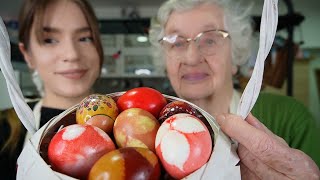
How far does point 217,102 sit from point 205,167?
0.66 m

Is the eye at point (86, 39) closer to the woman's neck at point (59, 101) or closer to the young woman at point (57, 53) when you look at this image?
the young woman at point (57, 53)

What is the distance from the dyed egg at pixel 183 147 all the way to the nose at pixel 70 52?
0.53 m

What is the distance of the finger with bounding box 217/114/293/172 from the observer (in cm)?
42

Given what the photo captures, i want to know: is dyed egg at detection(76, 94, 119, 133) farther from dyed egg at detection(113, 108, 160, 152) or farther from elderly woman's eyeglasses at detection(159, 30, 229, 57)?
elderly woman's eyeglasses at detection(159, 30, 229, 57)

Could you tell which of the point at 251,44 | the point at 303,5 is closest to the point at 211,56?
the point at 251,44

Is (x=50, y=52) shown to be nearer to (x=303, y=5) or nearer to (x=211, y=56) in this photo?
(x=211, y=56)

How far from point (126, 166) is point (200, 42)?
628mm

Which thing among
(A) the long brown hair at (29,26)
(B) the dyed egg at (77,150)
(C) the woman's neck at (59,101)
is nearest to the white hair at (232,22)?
(A) the long brown hair at (29,26)

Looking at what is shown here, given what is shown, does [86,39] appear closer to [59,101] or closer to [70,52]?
[70,52]

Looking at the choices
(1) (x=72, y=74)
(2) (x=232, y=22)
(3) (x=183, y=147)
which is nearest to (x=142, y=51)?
(2) (x=232, y=22)

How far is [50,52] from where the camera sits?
865 mm

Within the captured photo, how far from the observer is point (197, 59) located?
0.91 m

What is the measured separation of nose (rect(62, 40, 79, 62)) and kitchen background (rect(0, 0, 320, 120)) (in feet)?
0.70

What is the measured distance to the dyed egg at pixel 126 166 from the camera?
334mm
